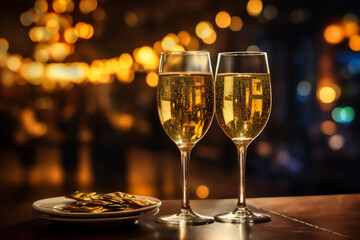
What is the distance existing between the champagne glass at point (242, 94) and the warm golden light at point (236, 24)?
21.7 feet

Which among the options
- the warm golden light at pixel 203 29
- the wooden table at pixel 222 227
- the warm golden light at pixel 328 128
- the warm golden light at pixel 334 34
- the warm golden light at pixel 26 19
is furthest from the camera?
the warm golden light at pixel 334 34

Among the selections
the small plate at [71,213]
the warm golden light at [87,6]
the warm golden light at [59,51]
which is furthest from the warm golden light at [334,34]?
the small plate at [71,213]

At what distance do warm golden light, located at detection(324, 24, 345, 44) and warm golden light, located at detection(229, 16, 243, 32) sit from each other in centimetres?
Answer: 117

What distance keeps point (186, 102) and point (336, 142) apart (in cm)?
615

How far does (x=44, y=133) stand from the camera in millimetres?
6707

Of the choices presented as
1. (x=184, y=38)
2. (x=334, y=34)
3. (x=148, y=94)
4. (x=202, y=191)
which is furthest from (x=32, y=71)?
(x=334, y=34)

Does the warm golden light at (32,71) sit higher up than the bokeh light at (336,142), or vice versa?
the warm golden light at (32,71)

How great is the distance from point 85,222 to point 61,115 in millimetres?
6051

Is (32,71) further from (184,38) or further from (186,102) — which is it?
(186,102)

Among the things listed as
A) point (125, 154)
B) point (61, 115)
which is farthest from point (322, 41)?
point (61, 115)

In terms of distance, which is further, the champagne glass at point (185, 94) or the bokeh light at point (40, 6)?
the bokeh light at point (40, 6)

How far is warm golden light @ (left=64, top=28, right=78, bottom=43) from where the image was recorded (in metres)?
6.81

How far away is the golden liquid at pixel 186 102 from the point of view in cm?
101

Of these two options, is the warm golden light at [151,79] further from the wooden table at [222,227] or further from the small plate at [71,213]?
the small plate at [71,213]
